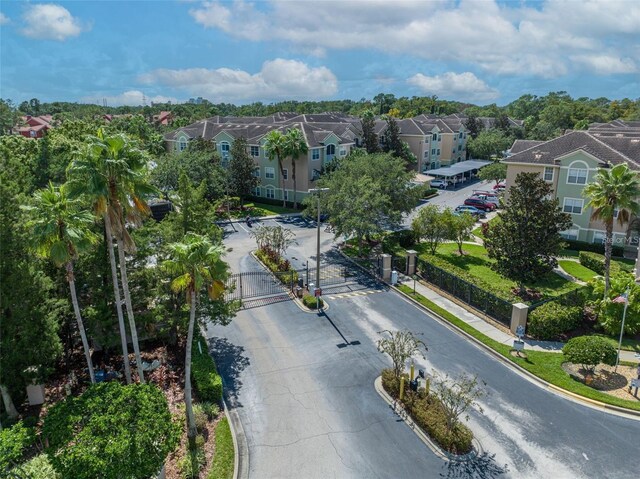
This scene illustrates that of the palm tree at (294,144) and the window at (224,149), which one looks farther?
the window at (224,149)

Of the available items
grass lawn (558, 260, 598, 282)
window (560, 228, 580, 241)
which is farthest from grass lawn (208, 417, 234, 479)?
window (560, 228, 580, 241)

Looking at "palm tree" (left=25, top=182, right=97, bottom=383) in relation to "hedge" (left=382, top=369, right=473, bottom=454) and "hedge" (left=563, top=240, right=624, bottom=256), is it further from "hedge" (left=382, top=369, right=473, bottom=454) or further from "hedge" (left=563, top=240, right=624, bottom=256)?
"hedge" (left=563, top=240, right=624, bottom=256)

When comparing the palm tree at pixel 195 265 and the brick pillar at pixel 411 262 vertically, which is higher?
the palm tree at pixel 195 265

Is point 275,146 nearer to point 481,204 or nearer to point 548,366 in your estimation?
point 481,204

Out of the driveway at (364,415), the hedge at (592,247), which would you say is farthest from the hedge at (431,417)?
the hedge at (592,247)

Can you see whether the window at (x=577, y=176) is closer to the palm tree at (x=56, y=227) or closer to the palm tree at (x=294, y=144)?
the palm tree at (x=294, y=144)

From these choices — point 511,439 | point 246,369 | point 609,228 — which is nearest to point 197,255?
point 246,369

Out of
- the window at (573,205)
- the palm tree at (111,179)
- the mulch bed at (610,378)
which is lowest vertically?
the mulch bed at (610,378)
